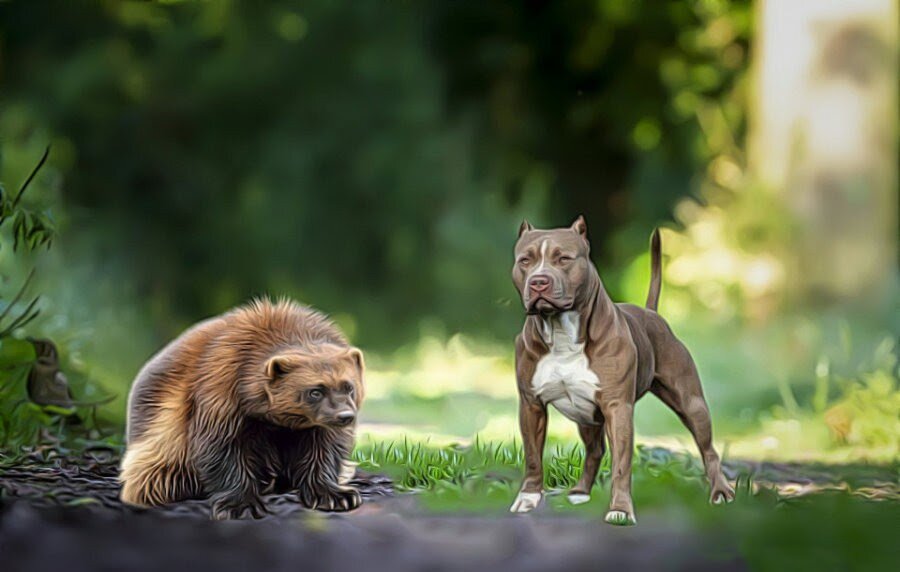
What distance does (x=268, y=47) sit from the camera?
13.3 metres

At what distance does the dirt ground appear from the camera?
3750 mm

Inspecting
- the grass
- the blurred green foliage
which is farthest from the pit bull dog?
the blurred green foliage

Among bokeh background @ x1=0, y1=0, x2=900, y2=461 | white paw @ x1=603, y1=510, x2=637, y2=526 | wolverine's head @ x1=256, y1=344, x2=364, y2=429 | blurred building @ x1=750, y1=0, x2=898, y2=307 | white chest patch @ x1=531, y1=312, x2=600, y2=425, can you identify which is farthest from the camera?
bokeh background @ x1=0, y1=0, x2=900, y2=461

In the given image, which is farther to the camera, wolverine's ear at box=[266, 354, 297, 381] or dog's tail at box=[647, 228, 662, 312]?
dog's tail at box=[647, 228, 662, 312]

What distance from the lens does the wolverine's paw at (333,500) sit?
446 cm

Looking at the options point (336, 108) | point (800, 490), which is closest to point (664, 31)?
point (336, 108)

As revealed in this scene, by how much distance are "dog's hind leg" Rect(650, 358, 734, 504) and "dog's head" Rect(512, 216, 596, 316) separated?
541 mm

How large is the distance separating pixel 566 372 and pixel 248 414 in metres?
1.04

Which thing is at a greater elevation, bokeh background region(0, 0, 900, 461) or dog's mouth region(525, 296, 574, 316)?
bokeh background region(0, 0, 900, 461)

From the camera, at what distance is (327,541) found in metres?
3.92

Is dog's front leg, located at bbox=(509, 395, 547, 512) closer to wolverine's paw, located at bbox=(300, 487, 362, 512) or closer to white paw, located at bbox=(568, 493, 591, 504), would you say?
white paw, located at bbox=(568, 493, 591, 504)

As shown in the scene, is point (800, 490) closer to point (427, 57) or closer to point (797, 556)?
point (797, 556)

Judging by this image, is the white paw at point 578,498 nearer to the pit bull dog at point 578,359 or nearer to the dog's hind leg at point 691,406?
the pit bull dog at point 578,359

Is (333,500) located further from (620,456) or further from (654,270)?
(654,270)
